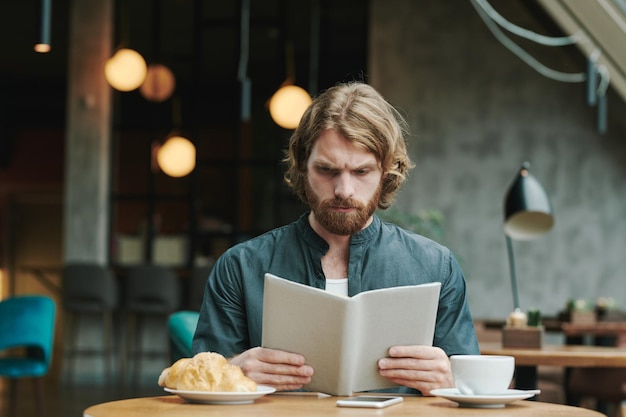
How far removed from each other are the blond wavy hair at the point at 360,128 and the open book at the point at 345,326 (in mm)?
417

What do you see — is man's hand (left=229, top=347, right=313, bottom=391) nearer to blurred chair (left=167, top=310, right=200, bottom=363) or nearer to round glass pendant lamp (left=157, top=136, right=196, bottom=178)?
blurred chair (left=167, top=310, right=200, bottom=363)

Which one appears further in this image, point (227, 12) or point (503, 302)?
point (227, 12)

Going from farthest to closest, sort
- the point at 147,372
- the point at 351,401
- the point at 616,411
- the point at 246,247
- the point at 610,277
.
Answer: the point at 147,372 < the point at 610,277 < the point at 616,411 < the point at 246,247 < the point at 351,401

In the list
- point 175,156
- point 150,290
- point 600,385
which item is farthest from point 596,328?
point 175,156

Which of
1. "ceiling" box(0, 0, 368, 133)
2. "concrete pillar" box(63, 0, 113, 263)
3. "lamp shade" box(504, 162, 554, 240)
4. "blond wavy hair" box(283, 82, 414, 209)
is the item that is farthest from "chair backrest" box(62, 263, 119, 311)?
"blond wavy hair" box(283, 82, 414, 209)

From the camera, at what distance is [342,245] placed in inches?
95.7

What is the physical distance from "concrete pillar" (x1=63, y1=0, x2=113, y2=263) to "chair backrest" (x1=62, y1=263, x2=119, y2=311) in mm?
495

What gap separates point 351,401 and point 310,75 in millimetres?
9043

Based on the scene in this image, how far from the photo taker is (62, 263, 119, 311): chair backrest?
9.85 m

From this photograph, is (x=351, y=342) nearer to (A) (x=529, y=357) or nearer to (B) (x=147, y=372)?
(A) (x=529, y=357)

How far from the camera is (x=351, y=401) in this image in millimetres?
1909

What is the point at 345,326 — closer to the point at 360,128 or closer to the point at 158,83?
the point at 360,128

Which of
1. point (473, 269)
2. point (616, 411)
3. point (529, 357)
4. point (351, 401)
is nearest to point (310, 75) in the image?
point (473, 269)

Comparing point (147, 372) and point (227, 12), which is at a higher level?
point (227, 12)
